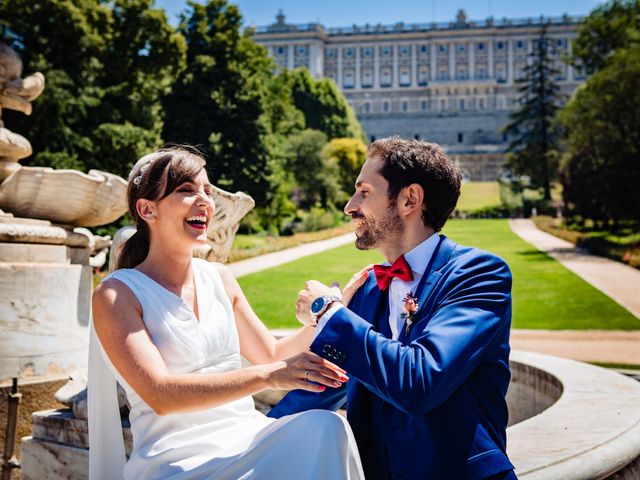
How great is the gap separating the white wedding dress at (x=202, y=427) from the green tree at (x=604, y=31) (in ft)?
80.1

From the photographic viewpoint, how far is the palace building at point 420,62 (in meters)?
71.6

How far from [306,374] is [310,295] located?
0.71 feet

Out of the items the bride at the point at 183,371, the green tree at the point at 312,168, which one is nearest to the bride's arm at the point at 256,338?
the bride at the point at 183,371

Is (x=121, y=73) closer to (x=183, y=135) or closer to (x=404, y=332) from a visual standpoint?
(x=183, y=135)

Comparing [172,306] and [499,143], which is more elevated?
[499,143]

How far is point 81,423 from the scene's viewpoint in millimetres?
2660

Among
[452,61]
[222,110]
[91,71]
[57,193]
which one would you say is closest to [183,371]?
[57,193]

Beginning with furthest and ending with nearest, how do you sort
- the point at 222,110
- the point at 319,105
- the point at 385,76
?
the point at 385,76, the point at 319,105, the point at 222,110

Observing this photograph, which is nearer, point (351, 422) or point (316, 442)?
point (316, 442)

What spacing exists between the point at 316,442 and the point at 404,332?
0.38m

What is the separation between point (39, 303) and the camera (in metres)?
3.33

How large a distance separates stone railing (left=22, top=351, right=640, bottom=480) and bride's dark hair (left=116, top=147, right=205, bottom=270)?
99 centimetres

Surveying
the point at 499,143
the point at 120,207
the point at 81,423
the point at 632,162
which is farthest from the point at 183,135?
the point at 499,143

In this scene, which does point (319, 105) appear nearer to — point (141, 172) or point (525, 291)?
point (525, 291)
